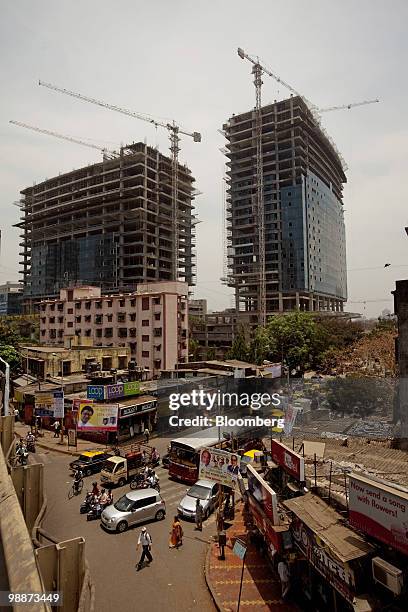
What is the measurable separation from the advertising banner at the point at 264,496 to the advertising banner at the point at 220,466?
86 centimetres

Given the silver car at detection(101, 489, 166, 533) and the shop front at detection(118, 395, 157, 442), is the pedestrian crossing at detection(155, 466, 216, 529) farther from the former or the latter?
the shop front at detection(118, 395, 157, 442)

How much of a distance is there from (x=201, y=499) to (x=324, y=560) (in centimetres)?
936

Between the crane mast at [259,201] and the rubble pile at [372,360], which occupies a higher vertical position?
the crane mast at [259,201]

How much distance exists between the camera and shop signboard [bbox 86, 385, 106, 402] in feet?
99.9

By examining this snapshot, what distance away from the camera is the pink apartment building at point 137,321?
2231 inches

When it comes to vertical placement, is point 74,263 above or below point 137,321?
above

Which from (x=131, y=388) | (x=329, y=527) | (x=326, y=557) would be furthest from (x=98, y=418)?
(x=326, y=557)

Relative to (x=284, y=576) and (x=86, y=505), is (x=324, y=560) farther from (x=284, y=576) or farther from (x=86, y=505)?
(x=86, y=505)

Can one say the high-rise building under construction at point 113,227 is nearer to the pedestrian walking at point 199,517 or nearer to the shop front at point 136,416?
the shop front at point 136,416

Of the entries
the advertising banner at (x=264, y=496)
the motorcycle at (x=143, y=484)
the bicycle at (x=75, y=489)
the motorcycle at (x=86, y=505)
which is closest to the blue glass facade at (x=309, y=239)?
the motorcycle at (x=143, y=484)

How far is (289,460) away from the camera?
14.1 metres

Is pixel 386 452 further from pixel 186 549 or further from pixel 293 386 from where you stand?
pixel 293 386

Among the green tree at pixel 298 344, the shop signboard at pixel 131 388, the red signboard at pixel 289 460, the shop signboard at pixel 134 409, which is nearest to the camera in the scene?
the red signboard at pixel 289 460

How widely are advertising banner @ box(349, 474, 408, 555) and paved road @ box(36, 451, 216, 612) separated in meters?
5.36
